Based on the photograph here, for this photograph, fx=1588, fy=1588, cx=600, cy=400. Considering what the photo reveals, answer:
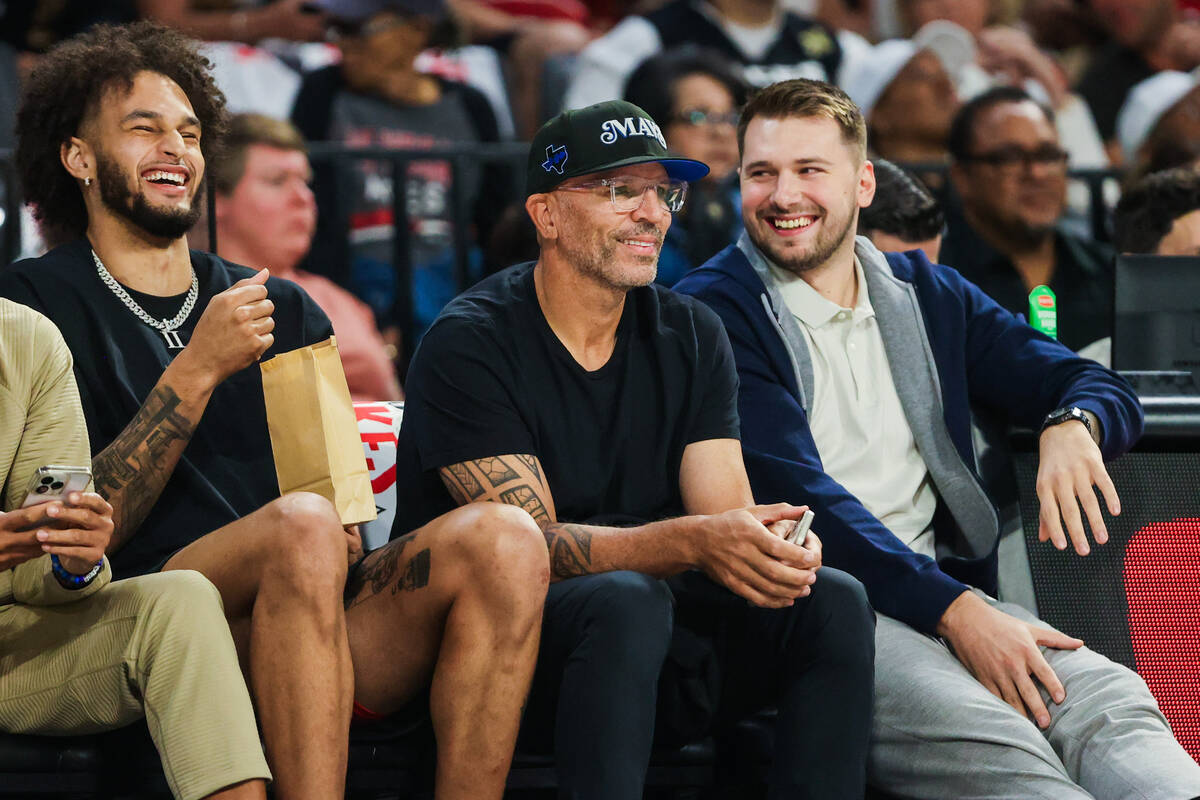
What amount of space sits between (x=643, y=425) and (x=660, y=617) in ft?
1.72

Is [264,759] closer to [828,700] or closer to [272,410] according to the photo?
[272,410]

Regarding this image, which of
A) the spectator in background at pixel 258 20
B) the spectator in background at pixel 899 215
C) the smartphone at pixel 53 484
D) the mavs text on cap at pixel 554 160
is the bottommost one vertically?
the smartphone at pixel 53 484

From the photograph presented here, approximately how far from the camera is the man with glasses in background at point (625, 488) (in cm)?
274

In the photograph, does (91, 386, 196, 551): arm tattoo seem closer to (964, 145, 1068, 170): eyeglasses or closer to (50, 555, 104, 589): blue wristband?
(50, 555, 104, 589): blue wristband

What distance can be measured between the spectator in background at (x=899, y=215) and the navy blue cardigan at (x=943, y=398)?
24.6 inches

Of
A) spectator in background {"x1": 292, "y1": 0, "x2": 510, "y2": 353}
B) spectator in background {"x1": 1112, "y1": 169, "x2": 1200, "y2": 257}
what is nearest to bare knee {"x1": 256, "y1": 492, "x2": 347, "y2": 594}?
spectator in background {"x1": 292, "y1": 0, "x2": 510, "y2": 353}

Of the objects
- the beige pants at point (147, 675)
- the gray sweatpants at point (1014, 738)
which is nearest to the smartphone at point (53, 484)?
the beige pants at point (147, 675)

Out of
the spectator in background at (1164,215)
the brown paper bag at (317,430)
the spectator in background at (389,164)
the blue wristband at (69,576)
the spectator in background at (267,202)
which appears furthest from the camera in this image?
the spectator in background at (389,164)

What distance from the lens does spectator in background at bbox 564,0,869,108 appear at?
6.21 m

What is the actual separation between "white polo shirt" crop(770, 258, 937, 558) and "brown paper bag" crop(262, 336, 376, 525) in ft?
3.36

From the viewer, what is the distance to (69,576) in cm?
268

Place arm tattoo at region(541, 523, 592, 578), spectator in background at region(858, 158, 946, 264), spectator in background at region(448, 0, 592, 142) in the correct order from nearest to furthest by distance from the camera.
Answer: arm tattoo at region(541, 523, 592, 578), spectator in background at region(858, 158, 946, 264), spectator in background at region(448, 0, 592, 142)

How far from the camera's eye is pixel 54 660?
108 inches

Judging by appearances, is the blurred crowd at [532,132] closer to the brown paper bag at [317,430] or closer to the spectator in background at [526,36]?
the spectator in background at [526,36]
